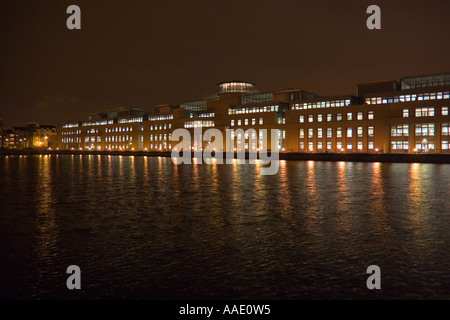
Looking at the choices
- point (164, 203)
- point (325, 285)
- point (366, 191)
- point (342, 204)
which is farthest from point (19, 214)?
point (366, 191)

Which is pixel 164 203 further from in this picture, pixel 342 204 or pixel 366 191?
pixel 366 191

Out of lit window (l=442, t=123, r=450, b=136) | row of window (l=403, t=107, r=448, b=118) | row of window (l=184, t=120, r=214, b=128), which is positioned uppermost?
row of window (l=184, t=120, r=214, b=128)

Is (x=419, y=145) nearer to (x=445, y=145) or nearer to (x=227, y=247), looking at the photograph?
(x=445, y=145)

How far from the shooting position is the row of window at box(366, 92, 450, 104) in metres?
82.9

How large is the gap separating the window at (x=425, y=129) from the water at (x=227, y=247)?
229 feet

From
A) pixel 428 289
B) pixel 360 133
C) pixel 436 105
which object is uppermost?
pixel 436 105

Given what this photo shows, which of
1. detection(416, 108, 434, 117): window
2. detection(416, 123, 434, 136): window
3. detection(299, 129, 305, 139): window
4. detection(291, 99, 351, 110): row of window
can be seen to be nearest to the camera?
detection(416, 123, 434, 136): window

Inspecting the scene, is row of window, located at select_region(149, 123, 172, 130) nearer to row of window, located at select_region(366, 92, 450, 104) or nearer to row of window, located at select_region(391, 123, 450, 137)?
row of window, located at select_region(366, 92, 450, 104)

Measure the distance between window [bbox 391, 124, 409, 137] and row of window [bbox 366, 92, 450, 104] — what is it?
22.3 feet

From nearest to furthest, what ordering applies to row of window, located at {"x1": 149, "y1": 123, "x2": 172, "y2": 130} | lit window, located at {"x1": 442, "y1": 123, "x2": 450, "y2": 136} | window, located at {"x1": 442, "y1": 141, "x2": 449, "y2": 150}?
lit window, located at {"x1": 442, "y1": 123, "x2": 450, "y2": 136} < window, located at {"x1": 442, "y1": 141, "x2": 449, "y2": 150} < row of window, located at {"x1": 149, "y1": 123, "x2": 172, "y2": 130}

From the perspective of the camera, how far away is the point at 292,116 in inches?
4072

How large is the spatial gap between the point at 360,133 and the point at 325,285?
90.5m

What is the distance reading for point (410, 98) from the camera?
86.9 metres

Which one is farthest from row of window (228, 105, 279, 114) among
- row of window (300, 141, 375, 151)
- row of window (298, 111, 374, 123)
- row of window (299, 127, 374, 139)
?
row of window (300, 141, 375, 151)
